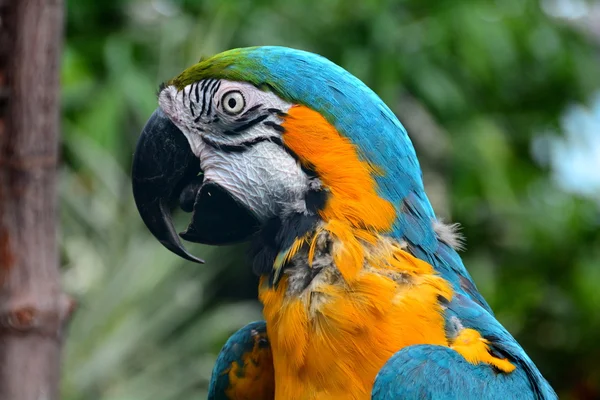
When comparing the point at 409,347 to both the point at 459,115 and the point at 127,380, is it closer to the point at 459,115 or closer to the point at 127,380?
the point at 127,380

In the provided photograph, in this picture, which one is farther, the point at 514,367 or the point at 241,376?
the point at 241,376

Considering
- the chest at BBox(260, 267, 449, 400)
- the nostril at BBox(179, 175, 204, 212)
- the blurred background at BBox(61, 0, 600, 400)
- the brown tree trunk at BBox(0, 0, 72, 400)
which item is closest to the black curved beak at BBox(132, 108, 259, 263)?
the nostril at BBox(179, 175, 204, 212)

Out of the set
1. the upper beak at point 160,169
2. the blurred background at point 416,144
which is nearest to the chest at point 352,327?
the upper beak at point 160,169

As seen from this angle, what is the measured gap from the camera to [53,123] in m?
1.52

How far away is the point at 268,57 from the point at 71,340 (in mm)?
1984

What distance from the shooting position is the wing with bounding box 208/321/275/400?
138 centimetres

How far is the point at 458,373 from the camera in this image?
1.09m

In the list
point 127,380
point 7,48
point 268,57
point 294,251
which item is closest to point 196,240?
point 294,251

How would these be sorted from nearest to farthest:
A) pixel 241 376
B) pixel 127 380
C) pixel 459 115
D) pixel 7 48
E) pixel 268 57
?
pixel 268 57
pixel 241 376
pixel 7 48
pixel 127 380
pixel 459 115

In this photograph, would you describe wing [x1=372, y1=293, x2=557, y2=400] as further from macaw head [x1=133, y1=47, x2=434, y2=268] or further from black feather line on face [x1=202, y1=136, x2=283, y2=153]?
black feather line on face [x1=202, y1=136, x2=283, y2=153]

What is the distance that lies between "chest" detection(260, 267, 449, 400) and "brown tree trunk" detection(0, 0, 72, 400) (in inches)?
21.1

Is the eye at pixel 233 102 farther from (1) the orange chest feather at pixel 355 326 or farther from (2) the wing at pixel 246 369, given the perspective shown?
(2) the wing at pixel 246 369

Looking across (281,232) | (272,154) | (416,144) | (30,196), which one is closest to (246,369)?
(281,232)

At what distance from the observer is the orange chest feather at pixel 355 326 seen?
1138mm
